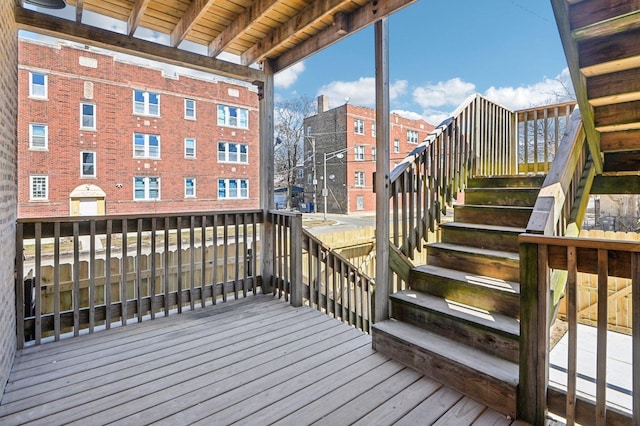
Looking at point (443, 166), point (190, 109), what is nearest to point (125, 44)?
point (443, 166)

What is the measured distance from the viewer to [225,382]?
214 centimetres

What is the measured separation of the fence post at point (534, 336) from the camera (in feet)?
5.54

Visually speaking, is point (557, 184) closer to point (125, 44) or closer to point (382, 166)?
point (382, 166)

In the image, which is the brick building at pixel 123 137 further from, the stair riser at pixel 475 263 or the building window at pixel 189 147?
the stair riser at pixel 475 263

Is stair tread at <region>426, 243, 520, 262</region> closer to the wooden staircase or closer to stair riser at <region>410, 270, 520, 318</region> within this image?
the wooden staircase

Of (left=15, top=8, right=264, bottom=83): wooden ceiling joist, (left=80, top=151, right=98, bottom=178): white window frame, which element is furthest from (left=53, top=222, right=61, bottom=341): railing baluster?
(left=80, top=151, right=98, bottom=178): white window frame

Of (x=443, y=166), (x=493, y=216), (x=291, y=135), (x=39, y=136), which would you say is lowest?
(x=493, y=216)

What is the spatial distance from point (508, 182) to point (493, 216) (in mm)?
638

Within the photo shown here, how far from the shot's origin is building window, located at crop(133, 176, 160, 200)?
1429 cm

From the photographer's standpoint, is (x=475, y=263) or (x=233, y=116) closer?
(x=475, y=263)

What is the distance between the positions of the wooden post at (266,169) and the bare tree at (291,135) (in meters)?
19.6

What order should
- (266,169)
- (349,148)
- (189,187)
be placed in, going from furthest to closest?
1. (349,148)
2. (189,187)
3. (266,169)

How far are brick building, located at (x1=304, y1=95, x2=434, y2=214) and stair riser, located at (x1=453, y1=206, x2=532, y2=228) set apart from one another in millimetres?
17890

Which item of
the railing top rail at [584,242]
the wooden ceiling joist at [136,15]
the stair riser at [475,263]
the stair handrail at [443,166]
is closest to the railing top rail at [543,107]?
the stair handrail at [443,166]
